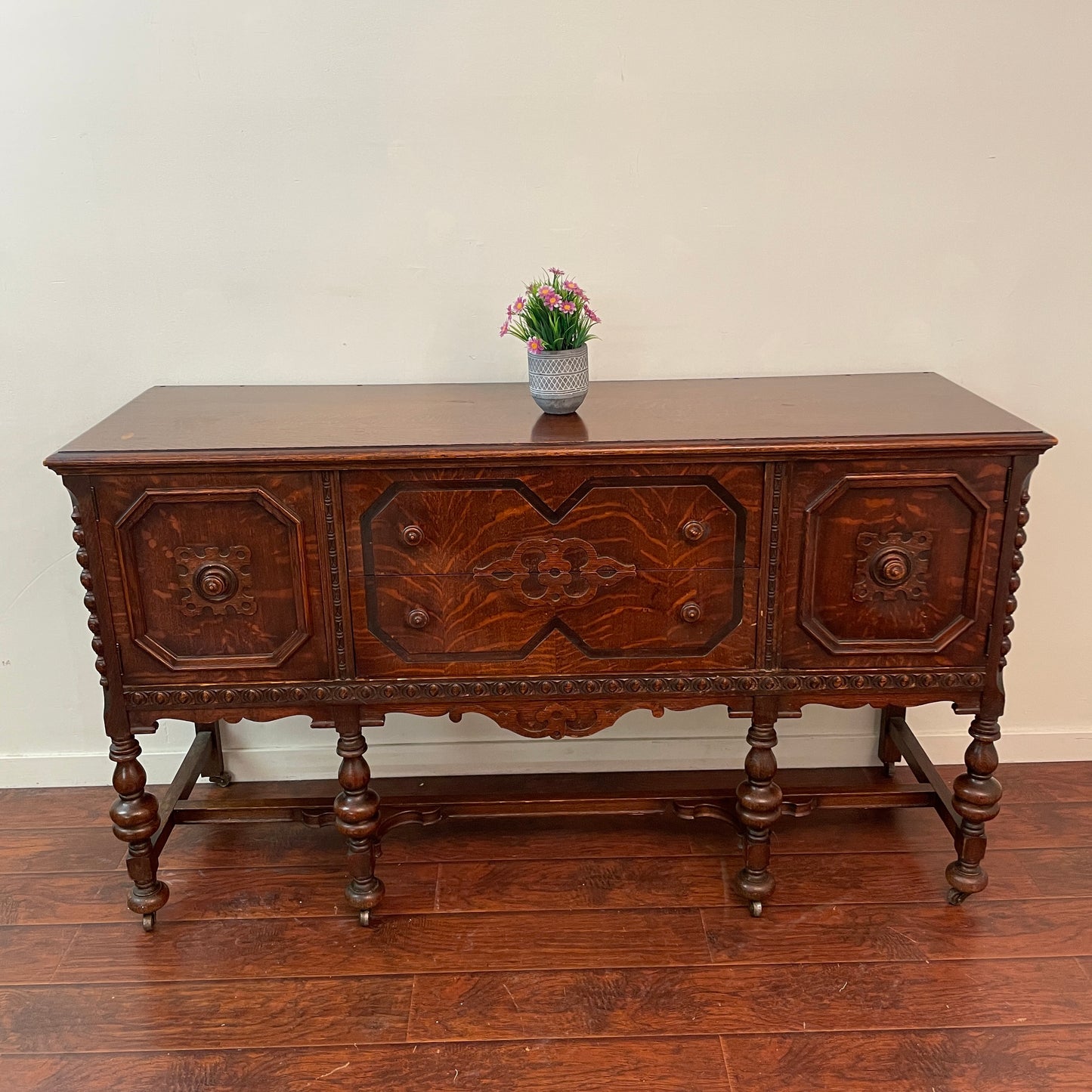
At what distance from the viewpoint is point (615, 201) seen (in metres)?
2.18

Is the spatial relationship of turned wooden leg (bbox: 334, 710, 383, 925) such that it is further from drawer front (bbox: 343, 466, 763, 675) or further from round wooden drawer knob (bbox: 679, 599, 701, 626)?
round wooden drawer knob (bbox: 679, 599, 701, 626)

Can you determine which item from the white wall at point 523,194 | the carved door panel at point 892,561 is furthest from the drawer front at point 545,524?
the white wall at point 523,194

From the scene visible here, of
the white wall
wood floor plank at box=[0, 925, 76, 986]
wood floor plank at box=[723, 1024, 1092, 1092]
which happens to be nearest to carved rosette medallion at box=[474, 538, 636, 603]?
the white wall

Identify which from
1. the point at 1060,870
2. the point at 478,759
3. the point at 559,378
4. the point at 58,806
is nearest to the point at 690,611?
the point at 559,378

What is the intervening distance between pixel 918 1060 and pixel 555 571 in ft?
3.39

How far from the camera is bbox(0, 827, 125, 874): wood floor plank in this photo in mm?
2277

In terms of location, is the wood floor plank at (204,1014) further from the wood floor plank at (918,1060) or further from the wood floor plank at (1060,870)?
the wood floor plank at (1060,870)

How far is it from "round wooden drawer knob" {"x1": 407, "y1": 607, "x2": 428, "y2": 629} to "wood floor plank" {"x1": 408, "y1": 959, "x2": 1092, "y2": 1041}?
67cm

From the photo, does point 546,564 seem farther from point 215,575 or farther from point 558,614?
point 215,575

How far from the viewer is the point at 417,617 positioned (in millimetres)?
1890

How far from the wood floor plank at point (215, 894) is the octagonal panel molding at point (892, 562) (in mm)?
1018

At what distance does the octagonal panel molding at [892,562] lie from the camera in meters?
1.84

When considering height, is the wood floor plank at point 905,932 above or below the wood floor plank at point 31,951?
above

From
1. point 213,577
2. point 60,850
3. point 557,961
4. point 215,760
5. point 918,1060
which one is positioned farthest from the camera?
point 215,760
